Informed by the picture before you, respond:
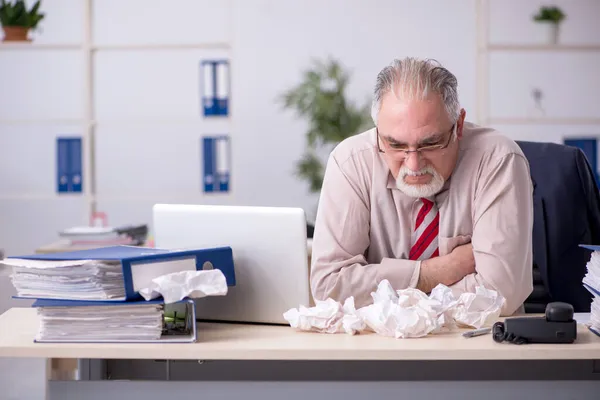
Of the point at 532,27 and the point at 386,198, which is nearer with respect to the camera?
the point at 386,198

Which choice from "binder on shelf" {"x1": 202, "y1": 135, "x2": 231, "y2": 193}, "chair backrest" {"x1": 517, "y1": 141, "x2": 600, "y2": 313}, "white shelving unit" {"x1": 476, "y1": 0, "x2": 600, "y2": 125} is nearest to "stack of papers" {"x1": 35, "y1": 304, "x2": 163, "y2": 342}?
"chair backrest" {"x1": 517, "y1": 141, "x2": 600, "y2": 313}

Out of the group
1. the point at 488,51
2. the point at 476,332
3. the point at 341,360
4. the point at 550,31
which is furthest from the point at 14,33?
the point at 476,332

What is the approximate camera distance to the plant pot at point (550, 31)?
5.26 meters

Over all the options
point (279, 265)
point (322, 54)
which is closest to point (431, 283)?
point (279, 265)

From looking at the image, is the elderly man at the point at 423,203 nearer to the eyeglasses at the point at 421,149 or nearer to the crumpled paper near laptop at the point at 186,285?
the eyeglasses at the point at 421,149

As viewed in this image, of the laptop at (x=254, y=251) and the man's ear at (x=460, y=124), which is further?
the man's ear at (x=460, y=124)

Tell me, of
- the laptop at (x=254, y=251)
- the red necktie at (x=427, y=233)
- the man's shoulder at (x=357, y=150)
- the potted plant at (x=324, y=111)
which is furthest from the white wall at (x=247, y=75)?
the laptop at (x=254, y=251)

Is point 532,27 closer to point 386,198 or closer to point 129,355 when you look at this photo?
point 386,198

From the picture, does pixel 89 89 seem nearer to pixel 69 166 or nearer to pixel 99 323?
pixel 69 166

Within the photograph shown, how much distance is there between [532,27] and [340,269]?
380cm

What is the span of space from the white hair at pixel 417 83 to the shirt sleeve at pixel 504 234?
206 millimetres

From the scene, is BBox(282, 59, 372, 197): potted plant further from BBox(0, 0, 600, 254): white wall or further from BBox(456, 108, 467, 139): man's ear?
BBox(456, 108, 467, 139): man's ear

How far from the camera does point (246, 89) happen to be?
17.8ft

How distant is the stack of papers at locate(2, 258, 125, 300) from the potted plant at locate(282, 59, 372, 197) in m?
3.36
